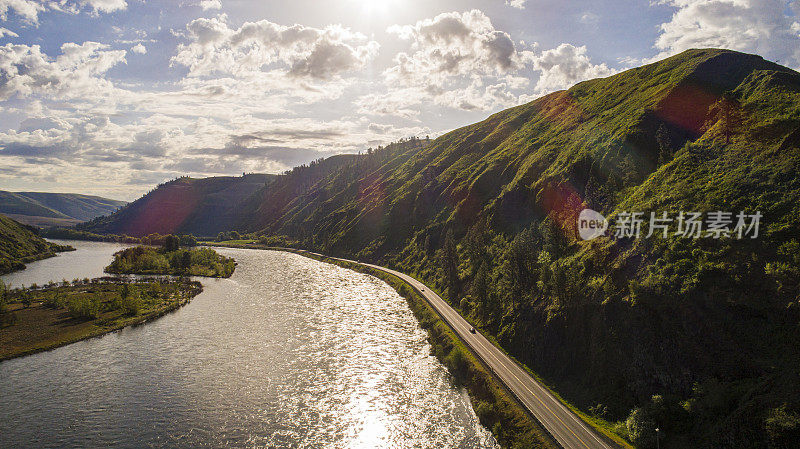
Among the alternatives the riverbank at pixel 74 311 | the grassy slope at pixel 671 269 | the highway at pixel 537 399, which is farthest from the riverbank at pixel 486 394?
the riverbank at pixel 74 311

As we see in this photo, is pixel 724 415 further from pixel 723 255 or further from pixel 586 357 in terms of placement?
pixel 723 255

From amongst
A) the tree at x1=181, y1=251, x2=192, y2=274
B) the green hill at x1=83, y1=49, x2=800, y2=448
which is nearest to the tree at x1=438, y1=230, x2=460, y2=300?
the green hill at x1=83, y1=49, x2=800, y2=448

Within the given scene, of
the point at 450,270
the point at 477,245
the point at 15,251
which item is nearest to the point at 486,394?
the point at 450,270

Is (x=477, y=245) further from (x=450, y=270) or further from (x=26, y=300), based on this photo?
(x=26, y=300)

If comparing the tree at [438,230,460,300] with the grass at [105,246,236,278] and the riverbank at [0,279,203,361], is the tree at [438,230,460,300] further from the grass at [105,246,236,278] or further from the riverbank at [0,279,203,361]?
the grass at [105,246,236,278]

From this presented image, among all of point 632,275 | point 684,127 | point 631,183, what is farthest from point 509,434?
point 684,127

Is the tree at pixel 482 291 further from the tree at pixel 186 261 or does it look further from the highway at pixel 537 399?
the tree at pixel 186 261
